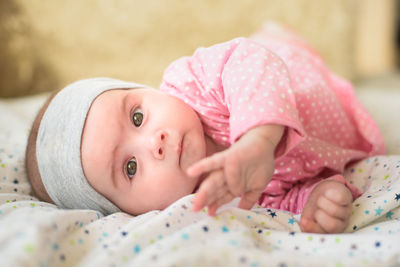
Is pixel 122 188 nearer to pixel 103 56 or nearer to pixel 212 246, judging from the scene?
pixel 212 246

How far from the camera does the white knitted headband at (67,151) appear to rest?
864mm

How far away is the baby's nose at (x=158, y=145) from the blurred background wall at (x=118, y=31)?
101 cm

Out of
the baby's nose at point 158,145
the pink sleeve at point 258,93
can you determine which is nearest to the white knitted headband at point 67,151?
the baby's nose at point 158,145

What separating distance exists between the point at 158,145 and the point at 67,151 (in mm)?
202

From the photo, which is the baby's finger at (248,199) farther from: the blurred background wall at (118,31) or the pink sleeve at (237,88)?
the blurred background wall at (118,31)

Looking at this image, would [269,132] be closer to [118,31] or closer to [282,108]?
[282,108]

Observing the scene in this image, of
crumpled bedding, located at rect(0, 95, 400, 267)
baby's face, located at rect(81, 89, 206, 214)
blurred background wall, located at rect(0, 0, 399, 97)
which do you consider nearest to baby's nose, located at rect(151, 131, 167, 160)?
baby's face, located at rect(81, 89, 206, 214)

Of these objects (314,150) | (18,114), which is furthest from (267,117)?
(18,114)

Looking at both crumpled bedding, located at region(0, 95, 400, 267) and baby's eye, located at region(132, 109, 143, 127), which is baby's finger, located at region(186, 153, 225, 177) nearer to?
crumpled bedding, located at region(0, 95, 400, 267)

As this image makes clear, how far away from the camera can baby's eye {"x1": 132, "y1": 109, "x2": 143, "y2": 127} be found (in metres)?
0.89

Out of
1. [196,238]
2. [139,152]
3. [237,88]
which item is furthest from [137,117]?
[196,238]

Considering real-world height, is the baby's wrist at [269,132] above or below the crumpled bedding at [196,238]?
above

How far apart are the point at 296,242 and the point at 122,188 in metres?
0.39

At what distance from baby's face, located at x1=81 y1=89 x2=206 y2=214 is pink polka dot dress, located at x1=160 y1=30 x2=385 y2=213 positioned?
3.6 inches
